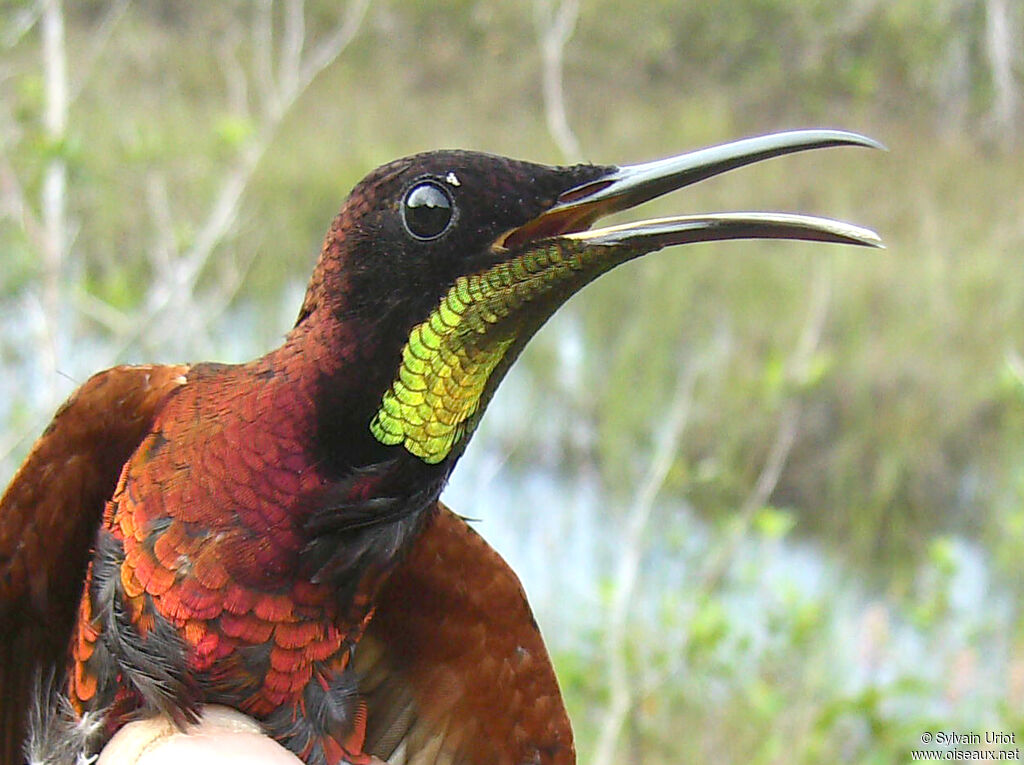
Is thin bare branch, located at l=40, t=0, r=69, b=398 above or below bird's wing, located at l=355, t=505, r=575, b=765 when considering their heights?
above

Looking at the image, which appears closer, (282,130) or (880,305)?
(880,305)

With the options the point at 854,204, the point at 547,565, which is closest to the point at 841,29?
the point at 854,204

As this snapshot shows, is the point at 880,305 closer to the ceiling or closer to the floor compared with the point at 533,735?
closer to the ceiling

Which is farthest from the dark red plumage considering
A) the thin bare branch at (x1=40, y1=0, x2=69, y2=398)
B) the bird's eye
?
the thin bare branch at (x1=40, y1=0, x2=69, y2=398)

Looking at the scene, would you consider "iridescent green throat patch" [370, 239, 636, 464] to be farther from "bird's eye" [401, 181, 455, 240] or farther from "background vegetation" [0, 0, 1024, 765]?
"background vegetation" [0, 0, 1024, 765]

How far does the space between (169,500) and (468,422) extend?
0.46 meters

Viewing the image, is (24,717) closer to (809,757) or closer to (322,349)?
(322,349)

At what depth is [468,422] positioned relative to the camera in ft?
4.36

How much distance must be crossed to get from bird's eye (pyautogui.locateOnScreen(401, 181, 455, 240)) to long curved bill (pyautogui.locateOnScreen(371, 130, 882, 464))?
0.23 feet

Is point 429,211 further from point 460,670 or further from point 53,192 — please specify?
point 53,192

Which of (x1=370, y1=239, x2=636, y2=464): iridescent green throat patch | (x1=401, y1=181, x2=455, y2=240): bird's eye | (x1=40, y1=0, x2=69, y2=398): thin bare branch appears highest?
(x1=40, y1=0, x2=69, y2=398): thin bare branch

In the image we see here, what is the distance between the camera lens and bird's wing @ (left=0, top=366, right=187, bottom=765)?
1.59 metres

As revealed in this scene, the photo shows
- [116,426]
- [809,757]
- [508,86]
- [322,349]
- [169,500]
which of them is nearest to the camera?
[322,349]

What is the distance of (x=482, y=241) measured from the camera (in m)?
1.22
